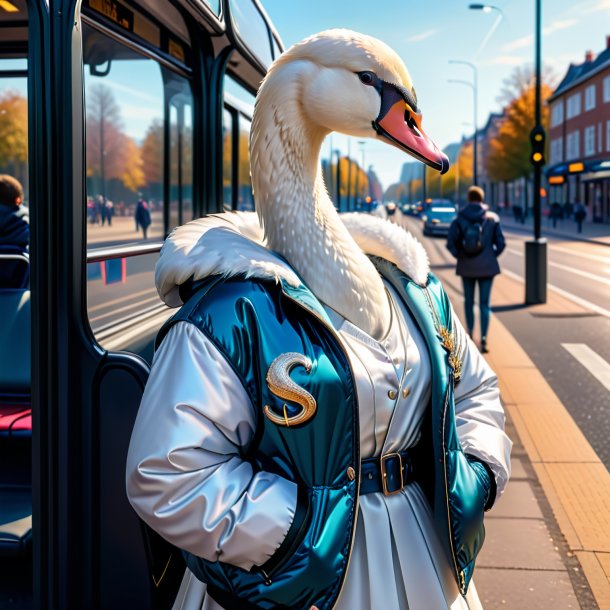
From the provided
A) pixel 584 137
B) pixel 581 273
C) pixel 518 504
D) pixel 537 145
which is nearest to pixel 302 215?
pixel 518 504

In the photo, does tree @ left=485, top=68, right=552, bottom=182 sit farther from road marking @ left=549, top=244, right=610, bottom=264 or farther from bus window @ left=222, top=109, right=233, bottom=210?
bus window @ left=222, top=109, right=233, bottom=210

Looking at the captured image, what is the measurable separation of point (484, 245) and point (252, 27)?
16.9ft

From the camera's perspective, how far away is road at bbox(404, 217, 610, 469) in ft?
22.6

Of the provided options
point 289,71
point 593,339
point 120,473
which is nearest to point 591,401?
point 593,339

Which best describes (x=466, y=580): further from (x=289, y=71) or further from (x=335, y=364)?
(x=289, y=71)

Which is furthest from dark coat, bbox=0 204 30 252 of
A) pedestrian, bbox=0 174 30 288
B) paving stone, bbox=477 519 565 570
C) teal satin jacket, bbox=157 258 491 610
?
teal satin jacket, bbox=157 258 491 610

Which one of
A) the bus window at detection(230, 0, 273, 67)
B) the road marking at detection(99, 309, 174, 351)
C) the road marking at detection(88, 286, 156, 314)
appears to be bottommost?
the road marking at detection(99, 309, 174, 351)

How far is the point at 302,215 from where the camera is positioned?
6.28ft

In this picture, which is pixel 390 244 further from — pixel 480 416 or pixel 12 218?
pixel 12 218

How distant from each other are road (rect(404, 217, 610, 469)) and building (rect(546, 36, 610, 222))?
30.9 m

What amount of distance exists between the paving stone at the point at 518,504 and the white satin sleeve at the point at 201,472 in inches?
126

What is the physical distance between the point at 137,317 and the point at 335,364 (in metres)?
2.16

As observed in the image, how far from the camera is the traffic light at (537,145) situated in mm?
13672

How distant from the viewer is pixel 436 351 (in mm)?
1870
